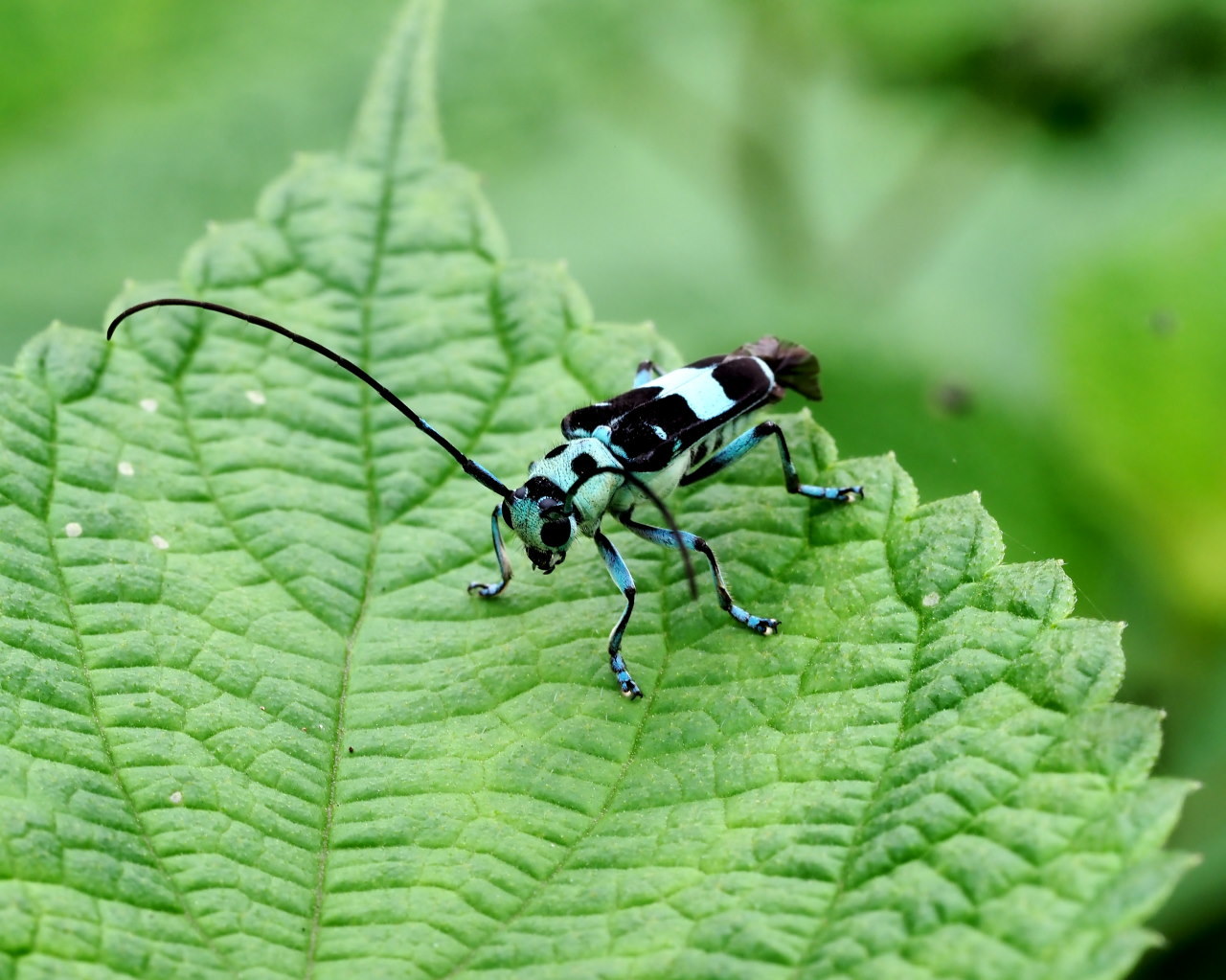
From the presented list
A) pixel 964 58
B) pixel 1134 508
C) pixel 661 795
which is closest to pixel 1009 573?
pixel 661 795

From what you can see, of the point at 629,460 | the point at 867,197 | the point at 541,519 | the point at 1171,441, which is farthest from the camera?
the point at 867,197

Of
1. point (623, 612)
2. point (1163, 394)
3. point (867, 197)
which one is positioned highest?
point (867, 197)

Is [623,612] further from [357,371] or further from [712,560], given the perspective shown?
[357,371]

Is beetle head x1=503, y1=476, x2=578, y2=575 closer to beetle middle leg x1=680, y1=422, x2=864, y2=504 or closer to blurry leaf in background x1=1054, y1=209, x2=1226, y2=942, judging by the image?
beetle middle leg x1=680, y1=422, x2=864, y2=504

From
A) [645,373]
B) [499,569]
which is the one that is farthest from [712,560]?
[645,373]

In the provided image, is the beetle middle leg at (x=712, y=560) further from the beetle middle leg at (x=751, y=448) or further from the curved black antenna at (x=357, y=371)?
the curved black antenna at (x=357, y=371)

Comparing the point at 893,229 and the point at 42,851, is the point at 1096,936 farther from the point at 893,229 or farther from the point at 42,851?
the point at 893,229

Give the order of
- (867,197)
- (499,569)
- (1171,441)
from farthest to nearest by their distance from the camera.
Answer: (867,197) < (1171,441) < (499,569)
